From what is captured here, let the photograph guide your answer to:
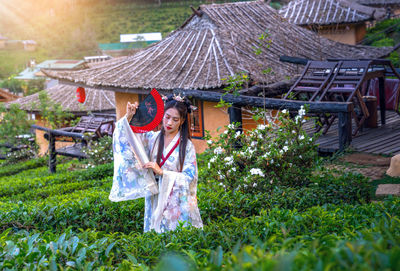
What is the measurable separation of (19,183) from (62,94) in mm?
14545

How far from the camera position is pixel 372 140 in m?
8.91

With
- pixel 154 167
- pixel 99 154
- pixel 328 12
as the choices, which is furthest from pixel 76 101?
pixel 154 167

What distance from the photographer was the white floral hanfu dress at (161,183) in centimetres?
377

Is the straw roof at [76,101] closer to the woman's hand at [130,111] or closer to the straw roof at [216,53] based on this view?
the straw roof at [216,53]

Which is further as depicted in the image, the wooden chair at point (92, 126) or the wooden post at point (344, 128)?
the wooden chair at point (92, 126)

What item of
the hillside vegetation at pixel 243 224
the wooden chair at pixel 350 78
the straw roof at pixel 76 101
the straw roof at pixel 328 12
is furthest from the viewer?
the straw roof at pixel 76 101

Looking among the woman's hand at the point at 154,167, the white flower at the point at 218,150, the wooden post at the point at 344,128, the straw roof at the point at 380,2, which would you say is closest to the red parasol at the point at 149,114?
the woman's hand at the point at 154,167

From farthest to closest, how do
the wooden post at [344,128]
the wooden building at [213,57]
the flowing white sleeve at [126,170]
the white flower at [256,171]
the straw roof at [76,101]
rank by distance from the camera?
the straw roof at [76,101], the wooden building at [213,57], the wooden post at [344,128], the white flower at [256,171], the flowing white sleeve at [126,170]

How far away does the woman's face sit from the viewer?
12.5 feet

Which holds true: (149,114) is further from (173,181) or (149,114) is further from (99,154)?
(99,154)

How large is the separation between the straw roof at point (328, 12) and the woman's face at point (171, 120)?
1789 centimetres

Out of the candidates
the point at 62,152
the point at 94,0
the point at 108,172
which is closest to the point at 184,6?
the point at 94,0

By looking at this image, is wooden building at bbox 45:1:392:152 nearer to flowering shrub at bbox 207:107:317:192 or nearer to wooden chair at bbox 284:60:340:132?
wooden chair at bbox 284:60:340:132

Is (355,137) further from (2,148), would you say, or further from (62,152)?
(2,148)
